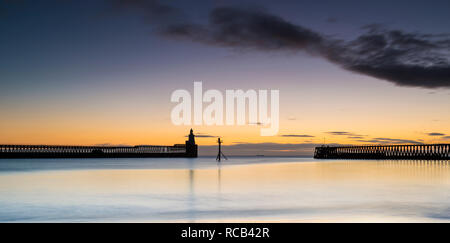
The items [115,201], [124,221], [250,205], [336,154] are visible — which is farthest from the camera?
[336,154]

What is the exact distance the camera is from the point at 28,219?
12.8 m

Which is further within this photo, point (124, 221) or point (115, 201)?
point (115, 201)

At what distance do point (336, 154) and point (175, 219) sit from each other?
13374cm
